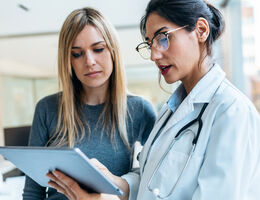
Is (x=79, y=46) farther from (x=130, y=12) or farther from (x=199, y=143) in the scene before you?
(x=130, y=12)

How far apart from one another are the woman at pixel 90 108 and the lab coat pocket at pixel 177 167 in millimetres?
458

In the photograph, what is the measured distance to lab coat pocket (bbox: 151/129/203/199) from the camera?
75 centimetres

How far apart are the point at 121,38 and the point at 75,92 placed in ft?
9.15

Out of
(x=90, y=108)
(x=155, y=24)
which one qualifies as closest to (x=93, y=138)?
(x=90, y=108)

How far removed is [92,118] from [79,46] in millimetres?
337

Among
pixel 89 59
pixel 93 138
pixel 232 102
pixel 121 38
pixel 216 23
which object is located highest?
pixel 121 38

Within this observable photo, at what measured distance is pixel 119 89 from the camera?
1318 millimetres

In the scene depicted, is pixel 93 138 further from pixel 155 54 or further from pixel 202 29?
pixel 202 29

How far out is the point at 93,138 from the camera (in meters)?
1.24

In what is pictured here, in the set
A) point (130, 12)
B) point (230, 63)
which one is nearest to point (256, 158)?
point (230, 63)

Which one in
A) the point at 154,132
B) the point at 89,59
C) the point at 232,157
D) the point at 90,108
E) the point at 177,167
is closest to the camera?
the point at 232,157

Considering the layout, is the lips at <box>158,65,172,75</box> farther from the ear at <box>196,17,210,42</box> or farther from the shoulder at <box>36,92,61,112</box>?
the shoulder at <box>36,92,61,112</box>

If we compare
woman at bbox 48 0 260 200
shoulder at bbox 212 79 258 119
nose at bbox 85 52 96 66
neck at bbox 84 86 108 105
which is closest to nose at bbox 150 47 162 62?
woman at bbox 48 0 260 200

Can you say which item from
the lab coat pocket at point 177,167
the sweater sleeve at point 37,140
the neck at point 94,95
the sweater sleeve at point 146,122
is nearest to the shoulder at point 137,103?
the sweater sleeve at point 146,122
